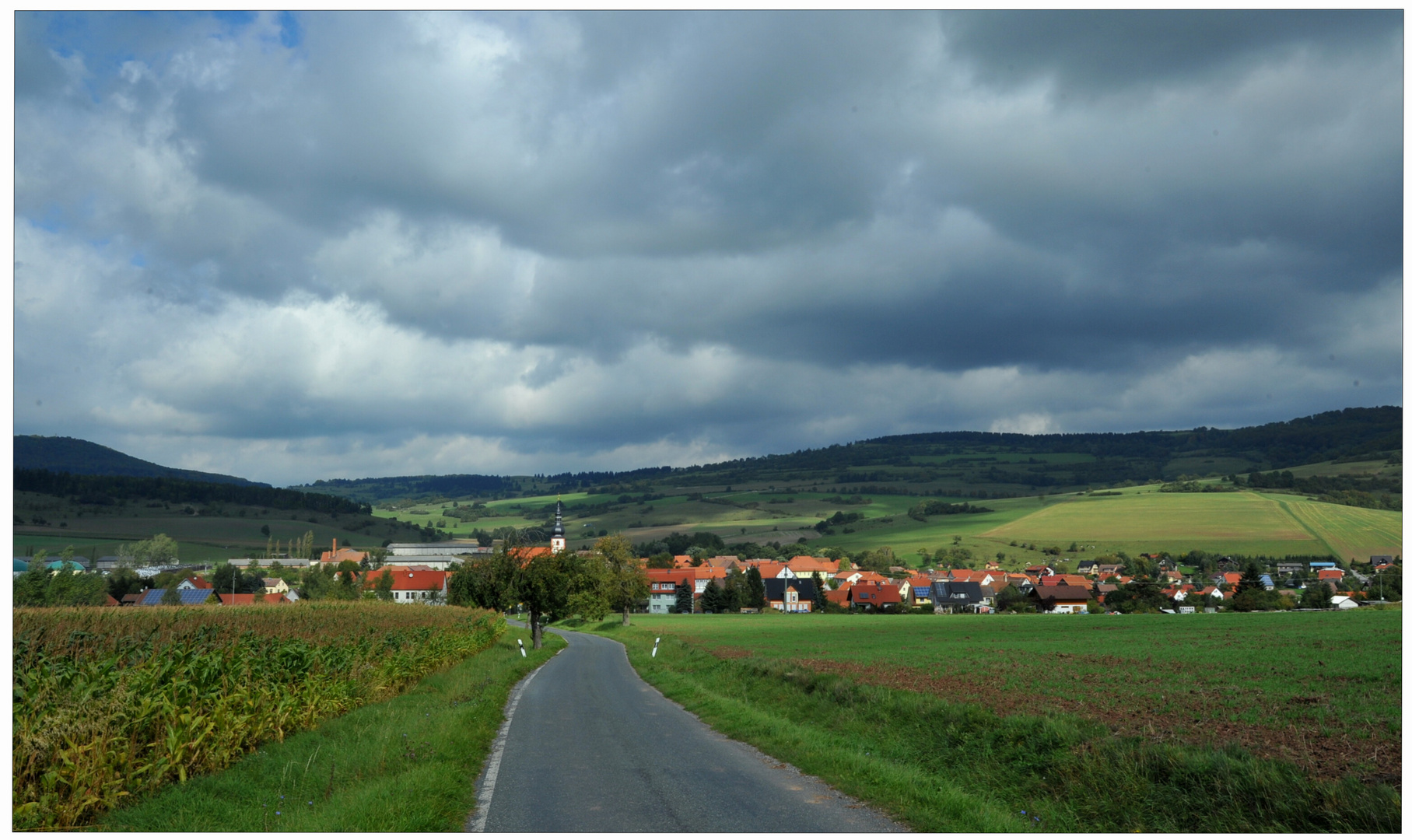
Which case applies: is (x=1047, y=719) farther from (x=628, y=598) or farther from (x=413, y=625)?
(x=628, y=598)

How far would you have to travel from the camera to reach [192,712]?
11641mm

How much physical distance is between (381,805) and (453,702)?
479 inches

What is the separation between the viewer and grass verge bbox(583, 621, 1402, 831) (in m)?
9.46

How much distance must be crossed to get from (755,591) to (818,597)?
10531mm

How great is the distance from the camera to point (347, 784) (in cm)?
1121

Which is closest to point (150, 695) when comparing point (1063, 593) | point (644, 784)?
point (644, 784)

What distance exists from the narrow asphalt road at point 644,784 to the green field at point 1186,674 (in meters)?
6.08

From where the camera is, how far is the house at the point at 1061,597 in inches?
4304

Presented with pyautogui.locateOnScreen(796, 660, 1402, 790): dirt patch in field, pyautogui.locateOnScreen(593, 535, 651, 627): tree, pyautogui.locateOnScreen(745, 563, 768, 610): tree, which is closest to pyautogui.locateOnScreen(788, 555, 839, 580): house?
pyautogui.locateOnScreen(745, 563, 768, 610): tree

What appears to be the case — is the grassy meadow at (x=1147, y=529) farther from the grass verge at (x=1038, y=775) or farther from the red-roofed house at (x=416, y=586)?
the grass verge at (x=1038, y=775)

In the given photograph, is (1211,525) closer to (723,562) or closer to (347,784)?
(723,562)

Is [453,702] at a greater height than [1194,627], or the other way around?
[453,702]

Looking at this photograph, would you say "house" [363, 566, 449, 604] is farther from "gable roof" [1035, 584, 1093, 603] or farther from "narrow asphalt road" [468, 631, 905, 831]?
"narrow asphalt road" [468, 631, 905, 831]

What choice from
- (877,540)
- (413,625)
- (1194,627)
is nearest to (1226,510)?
(877,540)
